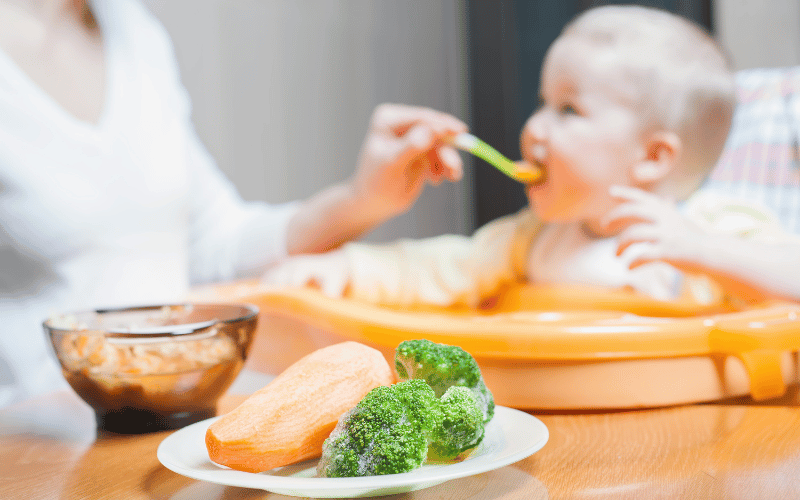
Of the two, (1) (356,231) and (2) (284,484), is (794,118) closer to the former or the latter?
(1) (356,231)

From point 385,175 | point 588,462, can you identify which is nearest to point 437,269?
point 385,175

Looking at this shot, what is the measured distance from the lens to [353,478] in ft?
0.95

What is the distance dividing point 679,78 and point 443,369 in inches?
22.9

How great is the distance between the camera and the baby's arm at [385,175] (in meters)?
0.81

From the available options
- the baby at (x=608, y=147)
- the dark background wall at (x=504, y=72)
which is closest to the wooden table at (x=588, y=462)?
the baby at (x=608, y=147)

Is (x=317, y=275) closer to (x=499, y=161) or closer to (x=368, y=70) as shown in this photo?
(x=499, y=161)

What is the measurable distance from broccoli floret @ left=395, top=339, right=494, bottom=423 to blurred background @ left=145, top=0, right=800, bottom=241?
2.81 ft

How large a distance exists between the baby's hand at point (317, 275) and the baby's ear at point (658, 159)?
400mm

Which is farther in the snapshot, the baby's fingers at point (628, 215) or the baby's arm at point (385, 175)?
the baby's arm at point (385, 175)

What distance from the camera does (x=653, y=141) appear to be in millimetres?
774

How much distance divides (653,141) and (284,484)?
2.19 ft

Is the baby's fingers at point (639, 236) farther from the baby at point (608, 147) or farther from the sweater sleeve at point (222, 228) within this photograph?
the sweater sleeve at point (222, 228)

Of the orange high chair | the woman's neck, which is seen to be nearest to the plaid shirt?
the orange high chair

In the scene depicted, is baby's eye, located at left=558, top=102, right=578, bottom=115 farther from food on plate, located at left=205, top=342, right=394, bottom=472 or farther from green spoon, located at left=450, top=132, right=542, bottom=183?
food on plate, located at left=205, top=342, right=394, bottom=472
